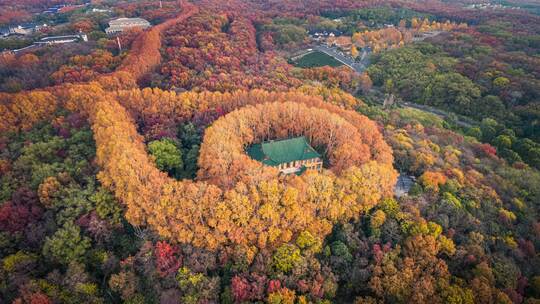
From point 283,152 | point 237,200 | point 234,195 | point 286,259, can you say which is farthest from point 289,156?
point 286,259

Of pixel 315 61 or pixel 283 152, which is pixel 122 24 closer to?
pixel 315 61

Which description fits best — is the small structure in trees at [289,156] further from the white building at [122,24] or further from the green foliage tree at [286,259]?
the white building at [122,24]

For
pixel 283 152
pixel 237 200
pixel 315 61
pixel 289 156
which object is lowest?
pixel 315 61

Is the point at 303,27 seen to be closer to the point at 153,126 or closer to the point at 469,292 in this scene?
the point at 153,126

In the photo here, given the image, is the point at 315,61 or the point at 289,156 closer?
the point at 289,156

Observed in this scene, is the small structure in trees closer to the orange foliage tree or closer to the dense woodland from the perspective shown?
the dense woodland

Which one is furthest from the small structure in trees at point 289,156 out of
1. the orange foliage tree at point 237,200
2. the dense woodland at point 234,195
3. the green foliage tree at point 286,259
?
the green foliage tree at point 286,259
